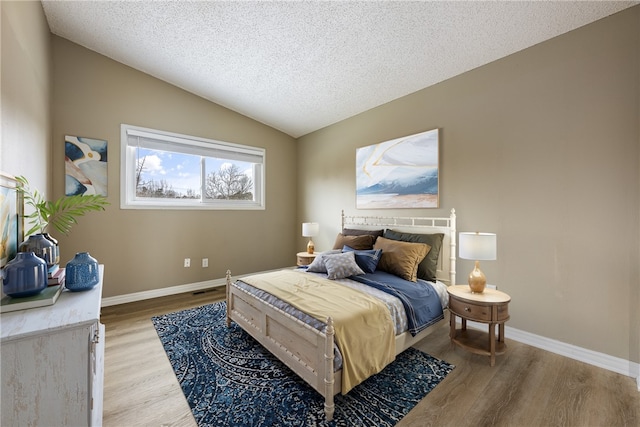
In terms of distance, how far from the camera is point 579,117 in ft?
7.27

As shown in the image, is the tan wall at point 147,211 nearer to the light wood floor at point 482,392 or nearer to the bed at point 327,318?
the light wood floor at point 482,392

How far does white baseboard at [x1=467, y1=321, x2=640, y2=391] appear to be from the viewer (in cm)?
201

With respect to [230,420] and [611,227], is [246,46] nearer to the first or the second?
[230,420]

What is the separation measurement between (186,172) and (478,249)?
401 centimetres

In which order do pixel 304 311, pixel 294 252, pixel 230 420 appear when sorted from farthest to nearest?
pixel 294 252, pixel 304 311, pixel 230 420

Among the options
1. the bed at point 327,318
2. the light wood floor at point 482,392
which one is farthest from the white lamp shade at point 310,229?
the light wood floor at point 482,392

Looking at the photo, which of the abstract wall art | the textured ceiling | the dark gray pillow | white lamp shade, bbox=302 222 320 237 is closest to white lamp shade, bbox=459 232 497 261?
the dark gray pillow

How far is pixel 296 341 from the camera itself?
185 cm

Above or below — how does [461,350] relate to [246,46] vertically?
below

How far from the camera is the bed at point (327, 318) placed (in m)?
1.62

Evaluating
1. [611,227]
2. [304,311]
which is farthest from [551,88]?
[304,311]

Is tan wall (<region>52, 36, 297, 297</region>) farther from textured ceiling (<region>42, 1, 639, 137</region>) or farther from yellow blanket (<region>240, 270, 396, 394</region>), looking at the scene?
yellow blanket (<region>240, 270, 396, 394</region>)

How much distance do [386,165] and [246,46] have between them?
219cm

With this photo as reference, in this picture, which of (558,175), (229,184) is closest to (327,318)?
(558,175)
